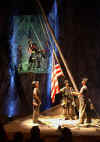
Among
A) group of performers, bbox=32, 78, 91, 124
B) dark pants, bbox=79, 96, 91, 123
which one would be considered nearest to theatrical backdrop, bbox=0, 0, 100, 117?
group of performers, bbox=32, 78, 91, 124

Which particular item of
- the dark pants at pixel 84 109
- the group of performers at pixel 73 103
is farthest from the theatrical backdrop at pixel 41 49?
the dark pants at pixel 84 109

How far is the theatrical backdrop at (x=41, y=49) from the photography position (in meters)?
11.1

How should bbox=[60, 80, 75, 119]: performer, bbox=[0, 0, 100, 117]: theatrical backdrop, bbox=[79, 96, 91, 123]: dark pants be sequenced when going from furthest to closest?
bbox=[0, 0, 100, 117]: theatrical backdrop, bbox=[60, 80, 75, 119]: performer, bbox=[79, 96, 91, 123]: dark pants

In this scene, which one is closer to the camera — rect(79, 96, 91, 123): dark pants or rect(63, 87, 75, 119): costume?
rect(79, 96, 91, 123): dark pants

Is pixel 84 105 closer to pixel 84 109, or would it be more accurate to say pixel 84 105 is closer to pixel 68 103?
pixel 84 109

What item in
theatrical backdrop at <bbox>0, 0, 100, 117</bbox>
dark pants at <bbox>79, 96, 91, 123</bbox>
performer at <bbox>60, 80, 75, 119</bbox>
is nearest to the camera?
dark pants at <bbox>79, 96, 91, 123</bbox>

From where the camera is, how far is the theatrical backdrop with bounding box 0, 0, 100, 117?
36.5 feet

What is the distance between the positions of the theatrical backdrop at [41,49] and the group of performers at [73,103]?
1.59 m

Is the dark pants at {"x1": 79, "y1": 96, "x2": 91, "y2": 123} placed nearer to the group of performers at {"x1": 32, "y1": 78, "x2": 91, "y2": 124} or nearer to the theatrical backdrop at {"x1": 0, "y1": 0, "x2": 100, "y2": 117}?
the group of performers at {"x1": 32, "y1": 78, "x2": 91, "y2": 124}

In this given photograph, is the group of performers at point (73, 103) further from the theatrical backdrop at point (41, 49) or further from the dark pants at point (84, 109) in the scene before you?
the theatrical backdrop at point (41, 49)

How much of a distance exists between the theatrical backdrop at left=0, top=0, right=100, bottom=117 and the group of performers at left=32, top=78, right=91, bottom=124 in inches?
62.5

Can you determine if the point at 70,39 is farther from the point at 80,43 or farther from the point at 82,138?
the point at 82,138

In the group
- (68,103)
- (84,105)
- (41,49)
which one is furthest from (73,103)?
(41,49)

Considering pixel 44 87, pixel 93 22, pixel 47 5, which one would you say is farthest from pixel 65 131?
pixel 47 5
